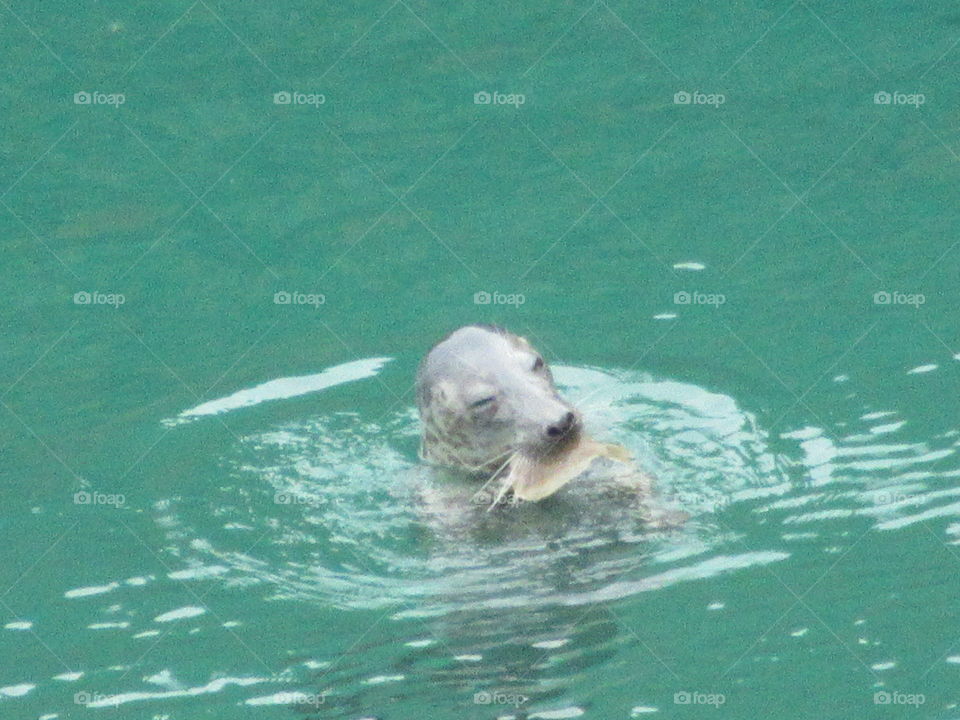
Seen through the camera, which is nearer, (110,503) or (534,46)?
(110,503)

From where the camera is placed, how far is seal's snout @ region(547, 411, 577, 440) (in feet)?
25.0

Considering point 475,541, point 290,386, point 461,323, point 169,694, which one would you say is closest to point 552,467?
point 475,541

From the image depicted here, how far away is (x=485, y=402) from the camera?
829 cm

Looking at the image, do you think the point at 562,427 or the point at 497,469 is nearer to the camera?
the point at 562,427

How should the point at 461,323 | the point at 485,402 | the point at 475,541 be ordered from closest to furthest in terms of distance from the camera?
the point at 475,541
the point at 485,402
the point at 461,323

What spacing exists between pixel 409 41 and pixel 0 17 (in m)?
3.25

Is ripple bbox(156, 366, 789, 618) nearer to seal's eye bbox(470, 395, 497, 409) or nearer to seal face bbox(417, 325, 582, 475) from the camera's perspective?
seal face bbox(417, 325, 582, 475)

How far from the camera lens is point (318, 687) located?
22.5 ft

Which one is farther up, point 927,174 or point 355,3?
point 355,3

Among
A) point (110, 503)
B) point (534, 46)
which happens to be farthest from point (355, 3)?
point (110, 503)

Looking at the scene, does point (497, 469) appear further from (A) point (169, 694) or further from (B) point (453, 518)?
(A) point (169, 694)

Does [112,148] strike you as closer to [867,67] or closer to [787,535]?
[867,67]

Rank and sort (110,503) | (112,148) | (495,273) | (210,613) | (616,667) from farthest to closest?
(112,148) → (495,273) → (110,503) → (210,613) → (616,667)

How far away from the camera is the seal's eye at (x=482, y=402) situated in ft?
27.1
